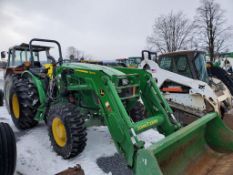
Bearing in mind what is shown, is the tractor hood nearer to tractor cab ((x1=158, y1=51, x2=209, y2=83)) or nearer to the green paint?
the green paint

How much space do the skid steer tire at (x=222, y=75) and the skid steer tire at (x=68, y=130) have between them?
20.3 feet

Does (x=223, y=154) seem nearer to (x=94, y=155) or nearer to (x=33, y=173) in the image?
(x=94, y=155)

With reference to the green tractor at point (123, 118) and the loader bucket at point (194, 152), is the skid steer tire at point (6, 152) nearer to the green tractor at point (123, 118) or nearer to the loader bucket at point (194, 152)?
the green tractor at point (123, 118)

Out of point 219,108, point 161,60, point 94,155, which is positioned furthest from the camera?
point 161,60

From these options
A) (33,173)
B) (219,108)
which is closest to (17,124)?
(33,173)

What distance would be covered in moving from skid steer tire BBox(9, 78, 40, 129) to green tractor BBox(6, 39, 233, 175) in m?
0.02

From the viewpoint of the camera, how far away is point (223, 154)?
381 cm

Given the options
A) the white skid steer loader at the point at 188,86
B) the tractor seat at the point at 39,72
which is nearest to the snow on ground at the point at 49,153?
the tractor seat at the point at 39,72

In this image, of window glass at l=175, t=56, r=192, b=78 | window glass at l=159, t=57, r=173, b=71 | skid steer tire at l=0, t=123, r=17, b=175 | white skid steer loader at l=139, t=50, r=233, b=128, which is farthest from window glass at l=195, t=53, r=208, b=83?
skid steer tire at l=0, t=123, r=17, b=175

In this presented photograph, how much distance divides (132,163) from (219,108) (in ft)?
15.1

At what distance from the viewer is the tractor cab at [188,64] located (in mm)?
7838

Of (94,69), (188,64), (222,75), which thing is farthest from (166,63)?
(94,69)

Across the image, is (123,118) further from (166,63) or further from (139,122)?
(166,63)

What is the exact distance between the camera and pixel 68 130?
424 centimetres
